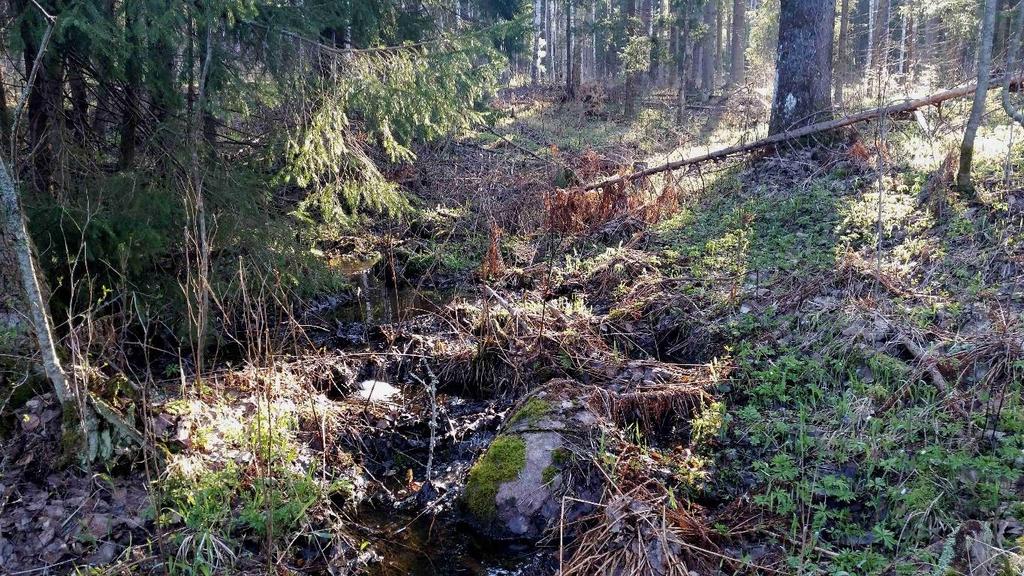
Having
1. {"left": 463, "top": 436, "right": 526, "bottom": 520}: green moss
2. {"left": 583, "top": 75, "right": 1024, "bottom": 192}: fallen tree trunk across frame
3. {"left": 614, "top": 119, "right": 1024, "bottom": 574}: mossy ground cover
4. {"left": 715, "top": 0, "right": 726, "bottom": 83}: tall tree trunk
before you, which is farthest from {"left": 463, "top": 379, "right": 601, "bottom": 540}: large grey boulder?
{"left": 715, "top": 0, "right": 726, "bottom": 83}: tall tree trunk

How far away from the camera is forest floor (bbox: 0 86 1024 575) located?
11.1ft

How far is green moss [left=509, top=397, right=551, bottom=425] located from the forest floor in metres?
0.16

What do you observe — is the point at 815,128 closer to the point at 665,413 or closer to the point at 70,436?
the point at 665,413

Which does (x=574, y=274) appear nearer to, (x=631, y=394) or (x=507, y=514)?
(x=631, y=394)

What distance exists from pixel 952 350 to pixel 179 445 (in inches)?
204

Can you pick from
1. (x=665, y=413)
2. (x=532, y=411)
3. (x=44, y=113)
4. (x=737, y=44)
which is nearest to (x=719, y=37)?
(x=737, y=44)

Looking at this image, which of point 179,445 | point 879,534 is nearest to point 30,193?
point 179,445

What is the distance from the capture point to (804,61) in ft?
29.7

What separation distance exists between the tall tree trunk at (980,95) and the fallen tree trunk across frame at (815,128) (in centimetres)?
94

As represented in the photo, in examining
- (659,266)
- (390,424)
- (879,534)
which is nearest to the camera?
(879,534)

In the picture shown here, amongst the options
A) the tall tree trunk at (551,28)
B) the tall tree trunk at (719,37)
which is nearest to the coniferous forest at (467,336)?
the tall tree trunk at (719,37)

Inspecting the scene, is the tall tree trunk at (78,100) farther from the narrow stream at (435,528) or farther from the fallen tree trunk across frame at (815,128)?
the fallen tree trunk across frame at (815,128)

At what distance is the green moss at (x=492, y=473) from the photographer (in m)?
4.01

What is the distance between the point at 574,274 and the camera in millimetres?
7809
